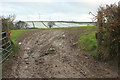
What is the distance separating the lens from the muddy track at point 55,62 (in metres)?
6.11

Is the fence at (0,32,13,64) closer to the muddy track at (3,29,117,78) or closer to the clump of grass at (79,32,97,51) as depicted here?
the muddy track at (3,29,117,78)

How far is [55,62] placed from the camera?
7.10 meters

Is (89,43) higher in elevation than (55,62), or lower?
higher

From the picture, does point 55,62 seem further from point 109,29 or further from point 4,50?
point 4,50

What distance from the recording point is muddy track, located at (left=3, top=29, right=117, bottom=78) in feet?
20.0

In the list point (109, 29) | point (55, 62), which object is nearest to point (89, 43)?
point (109, 29)

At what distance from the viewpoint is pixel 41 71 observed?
20.7ft

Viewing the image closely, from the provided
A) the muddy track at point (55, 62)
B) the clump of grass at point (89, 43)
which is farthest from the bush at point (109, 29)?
the clump of grass at point (89, 43)

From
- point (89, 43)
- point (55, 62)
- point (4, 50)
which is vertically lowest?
point (55, 62)

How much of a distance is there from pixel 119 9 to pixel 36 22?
16.1 meters

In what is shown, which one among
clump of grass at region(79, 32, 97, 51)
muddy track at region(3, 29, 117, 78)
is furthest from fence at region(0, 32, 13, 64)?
clump of grass at region(79, 32, 97, 51)

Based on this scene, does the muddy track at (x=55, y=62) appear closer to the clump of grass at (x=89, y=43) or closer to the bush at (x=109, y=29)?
the clump of grass at (x=89, y=43)

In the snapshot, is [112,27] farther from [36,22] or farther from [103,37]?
[36,22]

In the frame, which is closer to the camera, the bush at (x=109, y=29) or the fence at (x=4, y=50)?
the bush at (x=109, y=29)
